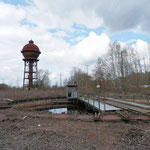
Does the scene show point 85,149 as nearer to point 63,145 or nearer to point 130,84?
point 63,145

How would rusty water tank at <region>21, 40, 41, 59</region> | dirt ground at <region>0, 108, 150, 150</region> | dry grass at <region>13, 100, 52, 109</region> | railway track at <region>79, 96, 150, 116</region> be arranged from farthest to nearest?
1. rusty water tank at <region>21, 40, 41, 59</region>
2. dry grass at <region>13, 100, 52, 109</region>
3. railway track at <region>79, 96, 150, 116</region>
4. dirt ground at <region>0, 108, 150, 150</region>

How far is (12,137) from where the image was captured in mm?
4168

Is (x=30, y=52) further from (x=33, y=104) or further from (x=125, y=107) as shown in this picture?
(x=125, y=107)

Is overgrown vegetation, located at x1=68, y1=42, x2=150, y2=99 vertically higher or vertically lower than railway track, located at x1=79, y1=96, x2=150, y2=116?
higher

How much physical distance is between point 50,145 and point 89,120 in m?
3.06

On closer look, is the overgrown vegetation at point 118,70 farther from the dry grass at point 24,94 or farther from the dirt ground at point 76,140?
the dirt ground at point 76,140

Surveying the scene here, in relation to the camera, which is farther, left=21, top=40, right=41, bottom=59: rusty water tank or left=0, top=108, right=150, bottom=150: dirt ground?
left=21, top=40, right=41, bottom=59: rusty water tank

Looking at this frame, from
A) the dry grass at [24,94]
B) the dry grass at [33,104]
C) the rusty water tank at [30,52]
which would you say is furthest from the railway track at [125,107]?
the rusty water tank at [30,52]

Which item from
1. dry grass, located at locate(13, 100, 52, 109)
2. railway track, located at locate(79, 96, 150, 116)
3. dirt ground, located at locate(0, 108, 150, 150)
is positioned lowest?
dry grass, located at locate(13, 100, 52, 109)

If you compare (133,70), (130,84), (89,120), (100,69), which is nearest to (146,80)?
(133,70)

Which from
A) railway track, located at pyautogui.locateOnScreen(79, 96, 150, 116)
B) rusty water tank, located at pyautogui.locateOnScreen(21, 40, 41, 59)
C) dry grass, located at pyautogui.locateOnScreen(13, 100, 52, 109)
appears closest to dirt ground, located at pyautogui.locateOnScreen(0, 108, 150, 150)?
railway track, located at pyautogui.locateOnScreen(79, 96, 150, 116)

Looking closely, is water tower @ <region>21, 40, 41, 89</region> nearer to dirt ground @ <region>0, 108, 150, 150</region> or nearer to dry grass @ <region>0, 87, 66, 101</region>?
dry grass @ <region>0, 87, 66, 101</region>

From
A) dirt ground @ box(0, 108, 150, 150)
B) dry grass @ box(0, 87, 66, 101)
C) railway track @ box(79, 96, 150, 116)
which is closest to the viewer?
dirt ground @ box(0, 108, 150, 150)

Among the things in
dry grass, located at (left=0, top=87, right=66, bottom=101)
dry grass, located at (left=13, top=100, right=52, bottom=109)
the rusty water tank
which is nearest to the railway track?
dry grass, located at (left=13, top=100, right=52, bottom=109)
